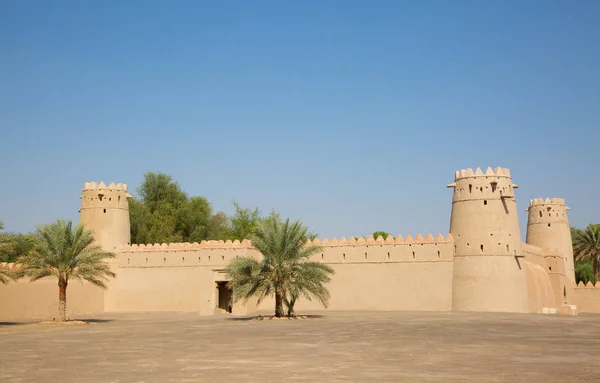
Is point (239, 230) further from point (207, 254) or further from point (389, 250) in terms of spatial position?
point (389, 250)

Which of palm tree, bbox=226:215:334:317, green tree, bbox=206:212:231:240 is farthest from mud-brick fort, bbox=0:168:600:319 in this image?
green tree, bbox=206:212:231:240

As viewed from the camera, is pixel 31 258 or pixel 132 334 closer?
pixel 132 334

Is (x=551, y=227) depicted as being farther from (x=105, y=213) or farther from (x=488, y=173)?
(x=105, y=213)

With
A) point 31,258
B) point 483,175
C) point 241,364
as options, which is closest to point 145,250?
point 31,258

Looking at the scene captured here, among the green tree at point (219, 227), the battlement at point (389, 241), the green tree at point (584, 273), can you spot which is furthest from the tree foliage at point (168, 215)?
the green tree at point (584, 273)

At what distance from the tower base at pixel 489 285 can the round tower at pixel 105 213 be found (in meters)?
16.3

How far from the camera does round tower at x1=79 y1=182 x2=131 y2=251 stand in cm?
3388

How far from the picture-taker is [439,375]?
934cm

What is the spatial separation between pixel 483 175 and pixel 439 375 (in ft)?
68.4

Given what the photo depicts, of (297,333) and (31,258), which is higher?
(31,258)

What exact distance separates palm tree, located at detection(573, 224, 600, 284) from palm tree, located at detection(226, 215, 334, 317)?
28.2 metres

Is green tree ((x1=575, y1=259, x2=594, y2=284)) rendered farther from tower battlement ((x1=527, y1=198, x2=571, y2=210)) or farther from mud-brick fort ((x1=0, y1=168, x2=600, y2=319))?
mud-brick fort ((x1=0, y1=168, x2=600, y2=319))

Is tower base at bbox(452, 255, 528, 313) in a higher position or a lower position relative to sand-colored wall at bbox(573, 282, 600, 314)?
higher

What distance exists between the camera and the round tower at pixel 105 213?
33.9 metres
